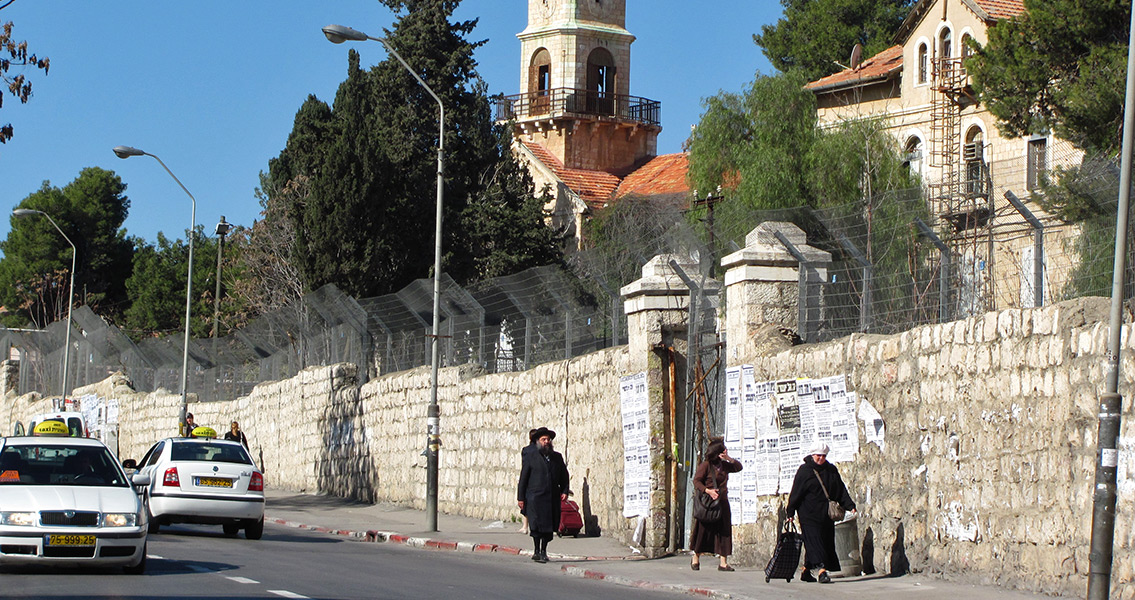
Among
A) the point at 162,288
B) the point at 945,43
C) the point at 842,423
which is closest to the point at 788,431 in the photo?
the point at 842,423

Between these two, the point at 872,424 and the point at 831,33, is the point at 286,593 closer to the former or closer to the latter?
the point at 872,424

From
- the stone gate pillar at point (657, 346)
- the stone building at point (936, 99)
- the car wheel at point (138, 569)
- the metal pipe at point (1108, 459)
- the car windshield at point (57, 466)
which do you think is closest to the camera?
the metal pipe at point (1108, 459)

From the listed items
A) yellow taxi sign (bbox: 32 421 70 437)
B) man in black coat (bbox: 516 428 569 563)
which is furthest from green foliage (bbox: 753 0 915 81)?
man in black coat (bbox: 516 428 569 563)

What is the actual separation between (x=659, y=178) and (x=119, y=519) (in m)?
52.5

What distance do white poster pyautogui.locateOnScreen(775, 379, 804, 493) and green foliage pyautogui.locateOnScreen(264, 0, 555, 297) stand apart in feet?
86.4

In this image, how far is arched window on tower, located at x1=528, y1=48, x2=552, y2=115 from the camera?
69188 mm

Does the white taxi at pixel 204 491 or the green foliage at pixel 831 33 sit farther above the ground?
the green foliage at pixel 831 33

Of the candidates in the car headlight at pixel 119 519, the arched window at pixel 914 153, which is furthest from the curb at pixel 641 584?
the arched window at pixel 914 153

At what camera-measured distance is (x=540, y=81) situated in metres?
70.2

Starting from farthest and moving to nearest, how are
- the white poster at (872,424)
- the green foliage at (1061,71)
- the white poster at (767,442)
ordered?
the green foliage at (1061,71), the white poster at (767,442), the white poster at (872,424)

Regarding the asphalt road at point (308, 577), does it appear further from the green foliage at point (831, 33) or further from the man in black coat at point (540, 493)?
the green foliage at point (831, 33)

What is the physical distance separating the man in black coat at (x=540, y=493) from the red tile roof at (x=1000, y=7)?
91.8ft

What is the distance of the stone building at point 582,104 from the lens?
68.0 metres

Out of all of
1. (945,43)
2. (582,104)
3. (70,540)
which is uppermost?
(582,104)
